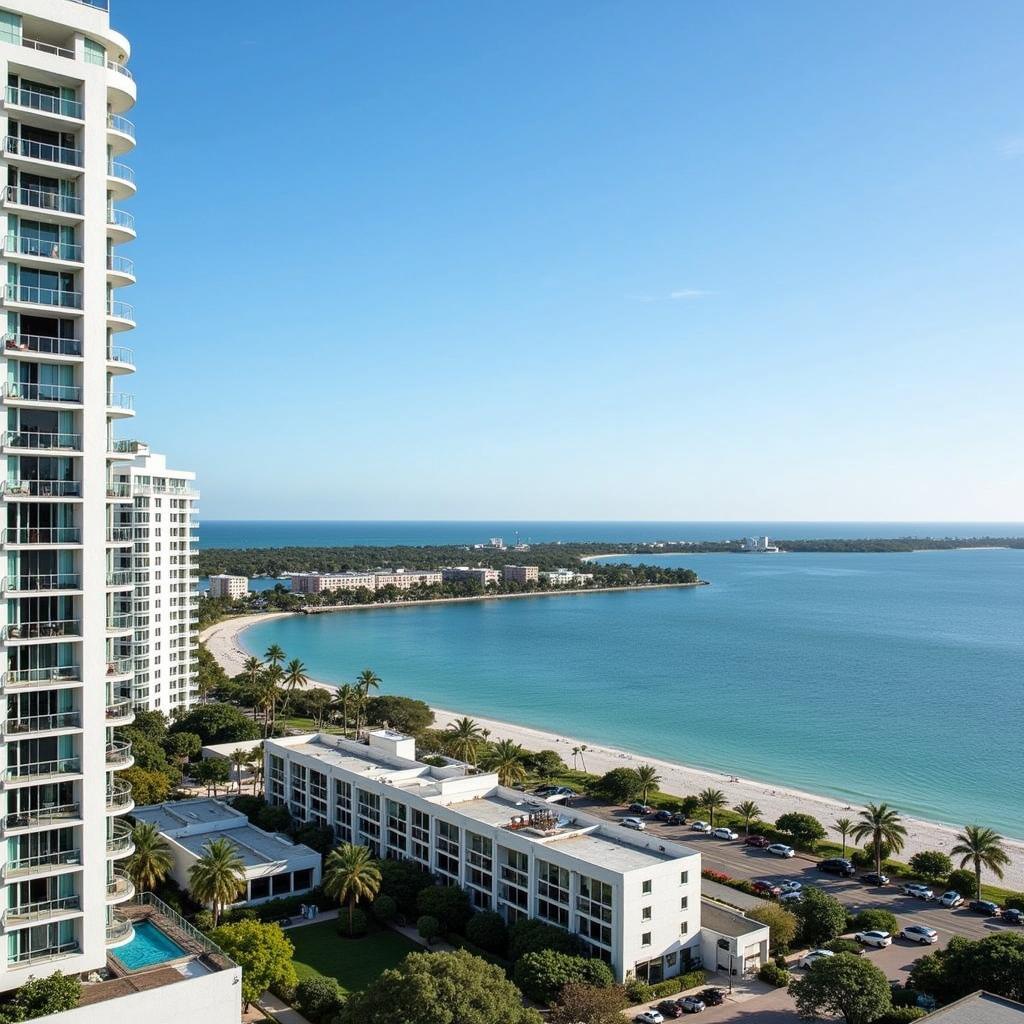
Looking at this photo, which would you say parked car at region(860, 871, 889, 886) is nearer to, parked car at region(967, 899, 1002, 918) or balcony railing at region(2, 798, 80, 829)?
parked car at region(967, 899, 1002, 918)

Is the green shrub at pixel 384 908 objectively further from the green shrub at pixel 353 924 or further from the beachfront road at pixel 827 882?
the beachfront road at pixel 827 882

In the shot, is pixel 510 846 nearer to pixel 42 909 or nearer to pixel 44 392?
pixel 42 909

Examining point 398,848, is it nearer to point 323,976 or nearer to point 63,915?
point 323,976

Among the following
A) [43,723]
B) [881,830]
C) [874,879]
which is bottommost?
[874,879]

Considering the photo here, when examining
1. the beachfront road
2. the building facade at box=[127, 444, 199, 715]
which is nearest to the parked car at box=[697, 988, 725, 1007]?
the beachfront road

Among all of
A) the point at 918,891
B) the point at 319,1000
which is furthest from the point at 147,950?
the point at 918,891

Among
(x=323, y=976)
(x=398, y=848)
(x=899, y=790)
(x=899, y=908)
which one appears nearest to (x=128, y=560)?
(x=398, y=848)

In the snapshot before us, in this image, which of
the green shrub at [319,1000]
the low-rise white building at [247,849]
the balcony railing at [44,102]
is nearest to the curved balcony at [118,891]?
the green shrub at [319,1000]
